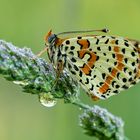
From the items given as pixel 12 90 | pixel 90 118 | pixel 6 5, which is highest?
pixel 6 5

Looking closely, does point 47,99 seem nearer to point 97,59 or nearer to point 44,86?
point 44,86

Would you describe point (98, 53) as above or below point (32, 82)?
above

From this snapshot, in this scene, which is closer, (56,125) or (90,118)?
(90,118)

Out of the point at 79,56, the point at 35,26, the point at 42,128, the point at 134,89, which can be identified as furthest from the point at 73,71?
the point at 35,26

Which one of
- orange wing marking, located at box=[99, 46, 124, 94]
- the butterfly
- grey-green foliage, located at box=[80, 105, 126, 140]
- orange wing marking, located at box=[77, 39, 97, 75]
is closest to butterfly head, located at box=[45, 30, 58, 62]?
the butterfly

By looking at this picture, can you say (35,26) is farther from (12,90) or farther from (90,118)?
(90,118)

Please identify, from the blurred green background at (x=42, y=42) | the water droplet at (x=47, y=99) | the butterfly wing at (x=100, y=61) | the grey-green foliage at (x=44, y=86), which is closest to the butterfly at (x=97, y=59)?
the butterfly wing at (x=100, y=61)

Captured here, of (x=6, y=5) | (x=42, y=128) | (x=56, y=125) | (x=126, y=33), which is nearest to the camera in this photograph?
(x=56, y=125)

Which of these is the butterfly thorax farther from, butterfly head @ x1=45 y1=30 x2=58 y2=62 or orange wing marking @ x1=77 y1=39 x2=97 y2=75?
orange wing marking @ x1=77 y1=39 x2=97 y2=75

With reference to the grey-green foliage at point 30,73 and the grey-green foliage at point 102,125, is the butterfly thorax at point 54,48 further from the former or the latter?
the grey-green foliage at point 102,125
